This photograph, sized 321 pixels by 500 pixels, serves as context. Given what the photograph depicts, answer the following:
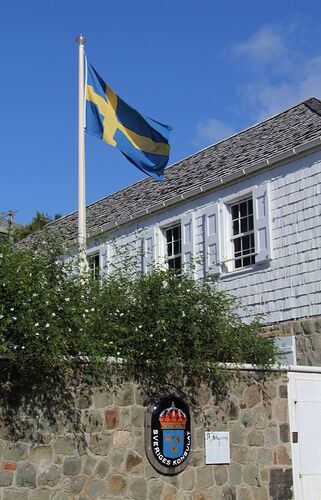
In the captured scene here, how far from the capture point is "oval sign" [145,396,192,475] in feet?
29.5

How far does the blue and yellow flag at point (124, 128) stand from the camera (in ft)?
42.8

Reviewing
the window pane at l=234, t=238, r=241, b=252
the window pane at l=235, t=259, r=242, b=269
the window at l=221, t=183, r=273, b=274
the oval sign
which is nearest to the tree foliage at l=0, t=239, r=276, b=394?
the oval sign

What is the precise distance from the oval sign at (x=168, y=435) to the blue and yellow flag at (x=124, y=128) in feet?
18.2

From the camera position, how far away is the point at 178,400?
9359mm

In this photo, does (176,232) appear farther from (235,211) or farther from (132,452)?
(132,452)

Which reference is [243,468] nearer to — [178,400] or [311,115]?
[178,400]

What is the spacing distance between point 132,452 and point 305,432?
2.95m

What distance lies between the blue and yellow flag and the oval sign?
218 inches

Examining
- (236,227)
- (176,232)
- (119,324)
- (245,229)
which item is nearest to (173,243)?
(176,232)

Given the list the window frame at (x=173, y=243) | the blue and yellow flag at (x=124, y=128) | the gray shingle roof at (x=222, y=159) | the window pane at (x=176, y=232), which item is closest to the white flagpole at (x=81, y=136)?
the blue and yellow flag at (x=124, y=128)

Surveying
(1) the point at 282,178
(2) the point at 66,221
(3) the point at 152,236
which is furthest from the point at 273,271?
(2) the point at 66,221

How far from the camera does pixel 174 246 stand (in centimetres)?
1630

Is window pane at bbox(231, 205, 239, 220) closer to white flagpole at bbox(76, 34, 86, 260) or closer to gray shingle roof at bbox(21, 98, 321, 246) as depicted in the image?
gray shingle roof at bbox(21, 98, 321, 246)

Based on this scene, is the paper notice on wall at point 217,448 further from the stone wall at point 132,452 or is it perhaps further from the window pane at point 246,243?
the window pane at point 246,243
